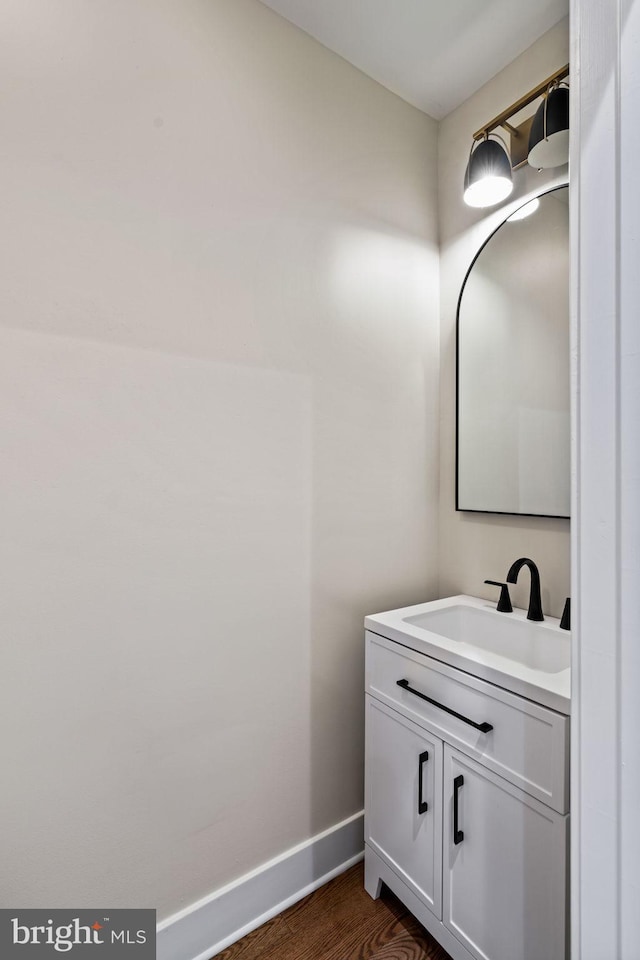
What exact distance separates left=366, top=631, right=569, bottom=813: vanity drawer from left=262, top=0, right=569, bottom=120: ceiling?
1.81 metres

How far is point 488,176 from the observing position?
150cm

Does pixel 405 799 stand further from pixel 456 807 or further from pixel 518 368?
pixel 518 368

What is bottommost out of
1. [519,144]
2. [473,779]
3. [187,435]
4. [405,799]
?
[405,799]

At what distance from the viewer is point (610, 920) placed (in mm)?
686

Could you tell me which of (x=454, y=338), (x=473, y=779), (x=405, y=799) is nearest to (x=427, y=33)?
(x=454, y=338)

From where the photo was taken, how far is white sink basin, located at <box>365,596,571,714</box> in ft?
3.37

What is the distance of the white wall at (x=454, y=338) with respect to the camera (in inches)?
58.3


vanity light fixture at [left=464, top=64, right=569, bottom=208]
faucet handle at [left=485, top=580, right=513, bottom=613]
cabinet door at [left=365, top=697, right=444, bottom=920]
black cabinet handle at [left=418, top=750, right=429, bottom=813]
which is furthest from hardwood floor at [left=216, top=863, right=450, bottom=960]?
vanity light fixture at [left=464, top=64, right=569, bottom=208]

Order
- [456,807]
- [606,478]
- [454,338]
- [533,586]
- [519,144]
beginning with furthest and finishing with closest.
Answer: [454,338] < [519,144] < [533,586] < [456,807] < [606,478]

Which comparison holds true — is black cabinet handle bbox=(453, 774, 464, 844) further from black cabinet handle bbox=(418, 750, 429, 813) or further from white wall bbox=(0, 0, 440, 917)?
white wall bbox=(0, 0, 440, 917)

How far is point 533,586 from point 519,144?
1368 millimetres

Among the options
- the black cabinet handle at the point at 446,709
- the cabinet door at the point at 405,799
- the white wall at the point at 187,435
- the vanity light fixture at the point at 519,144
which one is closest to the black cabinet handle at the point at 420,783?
the cabinet door at the point at 405,799

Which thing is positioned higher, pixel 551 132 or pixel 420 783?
pixel 551 132

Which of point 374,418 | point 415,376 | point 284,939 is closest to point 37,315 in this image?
point 374,418
